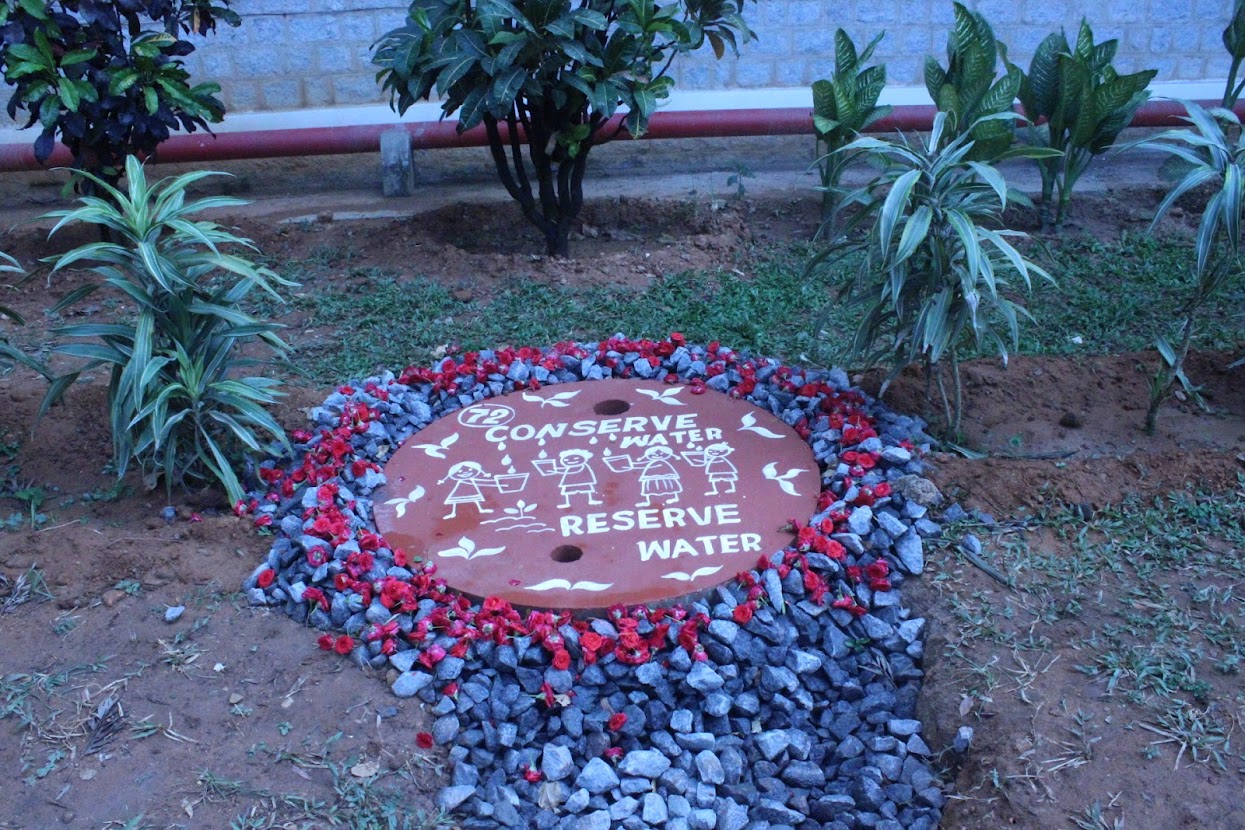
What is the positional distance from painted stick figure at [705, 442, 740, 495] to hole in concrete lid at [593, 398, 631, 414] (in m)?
0.39

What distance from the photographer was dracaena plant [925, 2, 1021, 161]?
13.3 feet

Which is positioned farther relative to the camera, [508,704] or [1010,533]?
[1010,533]

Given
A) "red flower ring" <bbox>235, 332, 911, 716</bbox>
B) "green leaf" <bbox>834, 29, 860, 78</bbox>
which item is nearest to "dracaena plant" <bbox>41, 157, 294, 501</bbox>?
"red flower ring" <bbox>235, 332, 911, 716</bbox>

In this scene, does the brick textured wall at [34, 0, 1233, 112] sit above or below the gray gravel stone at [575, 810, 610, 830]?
above

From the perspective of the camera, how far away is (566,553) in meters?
3.02

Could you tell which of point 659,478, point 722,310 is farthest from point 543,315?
point 659,478

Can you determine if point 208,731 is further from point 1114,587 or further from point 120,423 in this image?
point 1114,587

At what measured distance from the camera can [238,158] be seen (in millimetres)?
5723

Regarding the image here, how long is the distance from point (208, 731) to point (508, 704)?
0.69 m

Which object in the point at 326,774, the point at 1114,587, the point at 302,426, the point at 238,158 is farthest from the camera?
the point at 238,158

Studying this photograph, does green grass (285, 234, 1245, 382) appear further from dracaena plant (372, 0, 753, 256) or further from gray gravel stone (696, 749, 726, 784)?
gray gravel stone (696, 749, 726, 784)

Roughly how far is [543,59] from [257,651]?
8.61 ft

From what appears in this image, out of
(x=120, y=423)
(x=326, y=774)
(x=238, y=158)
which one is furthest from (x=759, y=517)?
(x=238, y=158)

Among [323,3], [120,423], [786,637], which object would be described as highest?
[323,3]
